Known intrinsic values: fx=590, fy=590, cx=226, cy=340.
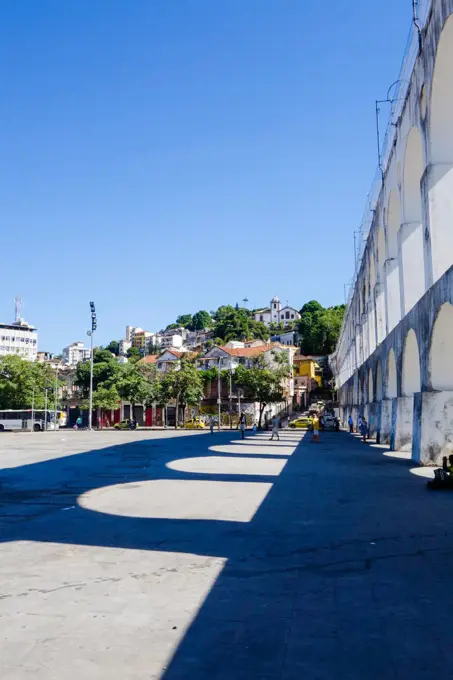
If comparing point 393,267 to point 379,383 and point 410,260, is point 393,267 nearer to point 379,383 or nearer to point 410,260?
point 410,260

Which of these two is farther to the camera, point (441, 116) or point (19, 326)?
point (19, 326)

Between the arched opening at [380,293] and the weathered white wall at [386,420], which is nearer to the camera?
the weathered white wall at [386,420]

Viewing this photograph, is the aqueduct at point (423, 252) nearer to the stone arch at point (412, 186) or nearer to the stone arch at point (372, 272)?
the stone arch at point (412, 186)

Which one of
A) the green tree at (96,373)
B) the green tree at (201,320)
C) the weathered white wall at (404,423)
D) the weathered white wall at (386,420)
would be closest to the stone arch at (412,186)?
the weathered white wall at (404,423)

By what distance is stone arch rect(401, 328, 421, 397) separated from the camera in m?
20.4

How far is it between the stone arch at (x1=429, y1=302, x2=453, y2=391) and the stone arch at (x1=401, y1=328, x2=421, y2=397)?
13.7 ft

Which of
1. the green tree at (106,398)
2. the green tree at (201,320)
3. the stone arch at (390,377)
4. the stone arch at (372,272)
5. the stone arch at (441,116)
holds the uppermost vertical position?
the green tree at (201,320)

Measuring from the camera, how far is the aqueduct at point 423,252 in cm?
1484

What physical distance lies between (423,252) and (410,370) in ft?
15.2

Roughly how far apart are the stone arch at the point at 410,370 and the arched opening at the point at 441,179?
5262mm

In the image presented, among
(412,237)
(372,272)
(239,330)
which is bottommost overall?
(412,237)

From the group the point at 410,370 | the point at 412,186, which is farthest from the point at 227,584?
the point at 412,186

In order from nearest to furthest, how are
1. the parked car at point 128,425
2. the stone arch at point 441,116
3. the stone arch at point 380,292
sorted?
the stone arch at point 441,116 < the stone arch at point 380,292 < the parked car at point 128,425

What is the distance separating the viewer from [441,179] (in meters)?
15.2
